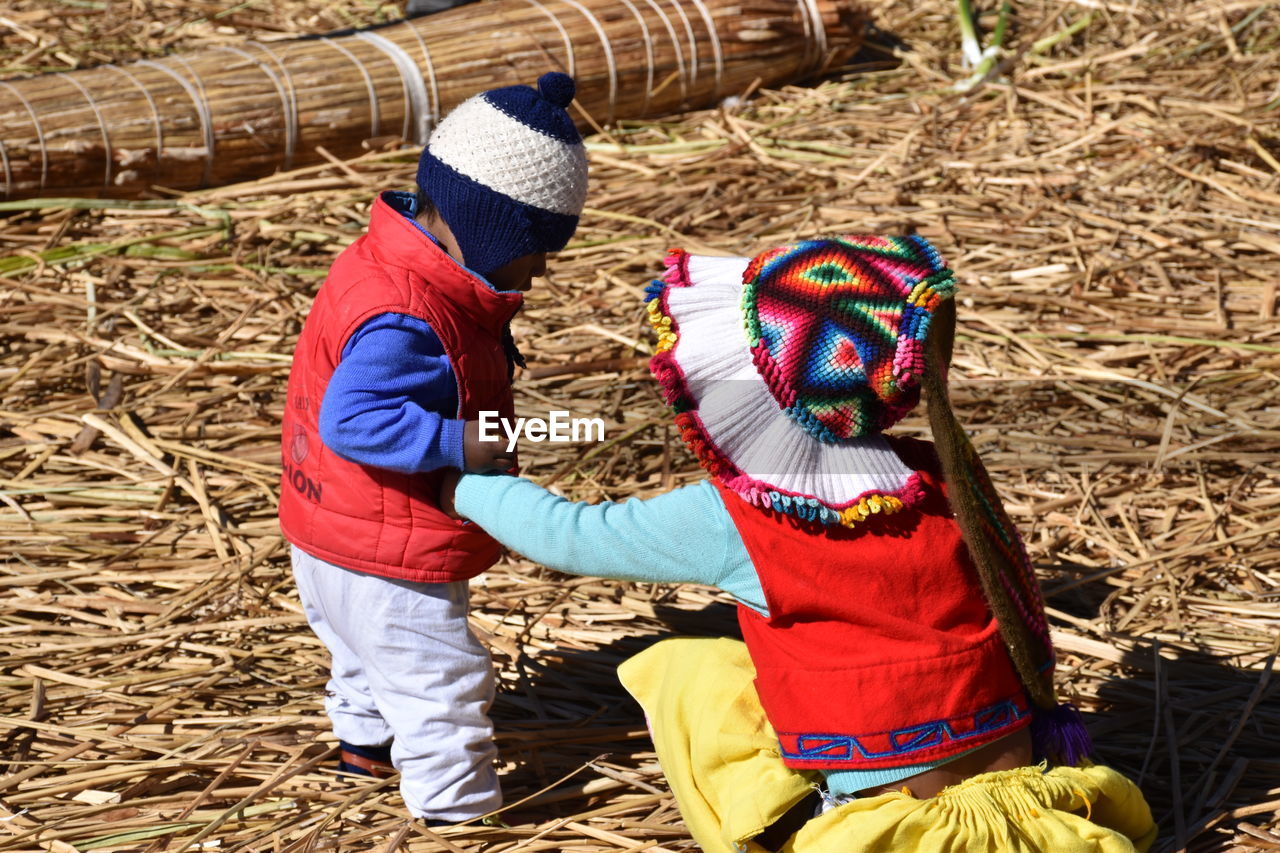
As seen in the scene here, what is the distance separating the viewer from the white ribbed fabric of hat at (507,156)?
2.29 metres

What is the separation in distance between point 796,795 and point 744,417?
643 millimetres

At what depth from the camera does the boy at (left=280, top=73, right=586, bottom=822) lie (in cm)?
220

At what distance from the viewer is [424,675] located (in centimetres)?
242

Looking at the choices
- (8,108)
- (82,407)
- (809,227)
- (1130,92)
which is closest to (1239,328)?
(809,227)

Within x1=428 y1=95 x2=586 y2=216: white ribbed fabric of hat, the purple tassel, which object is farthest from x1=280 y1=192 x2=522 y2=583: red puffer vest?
the purple tassel

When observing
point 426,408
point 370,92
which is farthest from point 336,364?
point 370,92

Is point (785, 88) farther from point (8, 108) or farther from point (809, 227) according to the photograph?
point (8, 108)

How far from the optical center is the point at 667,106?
5805 mm

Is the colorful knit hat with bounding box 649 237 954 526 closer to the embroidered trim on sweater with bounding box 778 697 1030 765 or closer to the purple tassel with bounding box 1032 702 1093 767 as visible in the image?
the embroidered trim on sweater with bounding box 778 697 1030 765

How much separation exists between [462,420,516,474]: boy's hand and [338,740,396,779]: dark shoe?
31.6 inches

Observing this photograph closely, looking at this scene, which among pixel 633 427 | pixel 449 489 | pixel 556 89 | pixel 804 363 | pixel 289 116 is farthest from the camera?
pixel 289 116

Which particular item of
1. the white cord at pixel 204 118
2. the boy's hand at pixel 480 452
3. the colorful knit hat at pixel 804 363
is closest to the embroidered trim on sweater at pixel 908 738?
the colorful knit hat at pixel 804 363

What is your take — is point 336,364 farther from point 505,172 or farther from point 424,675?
point 424,675

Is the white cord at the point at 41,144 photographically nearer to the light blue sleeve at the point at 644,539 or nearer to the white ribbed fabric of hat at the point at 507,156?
the white ribbed fabric of hat at the point at 507,156
